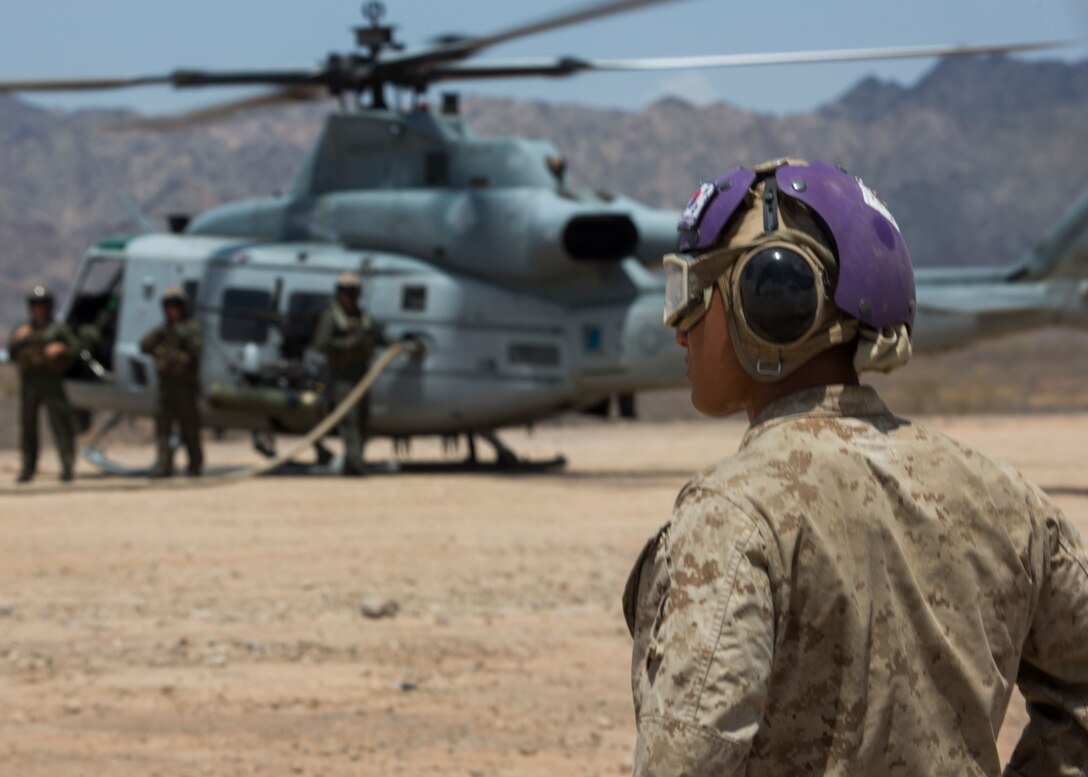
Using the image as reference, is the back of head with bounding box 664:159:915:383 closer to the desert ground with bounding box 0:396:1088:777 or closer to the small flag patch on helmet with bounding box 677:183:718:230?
the small flag patch on helmet with bounding box 677:183:718:230

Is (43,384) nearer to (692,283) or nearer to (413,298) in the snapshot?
(413,298)

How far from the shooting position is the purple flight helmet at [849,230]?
209 centimetres

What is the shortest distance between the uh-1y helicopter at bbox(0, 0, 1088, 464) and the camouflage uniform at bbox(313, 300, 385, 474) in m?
0.26

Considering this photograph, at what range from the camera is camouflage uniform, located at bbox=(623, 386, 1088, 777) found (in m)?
1.88

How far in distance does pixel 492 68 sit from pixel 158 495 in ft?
14.4

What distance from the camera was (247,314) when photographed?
14.5 metres

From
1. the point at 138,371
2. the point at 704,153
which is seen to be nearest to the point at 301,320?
the point at 138,371

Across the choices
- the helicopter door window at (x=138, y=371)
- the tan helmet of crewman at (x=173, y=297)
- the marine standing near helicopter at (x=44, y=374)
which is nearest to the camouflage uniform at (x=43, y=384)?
the marine standing near helicopter at (x=44, y=374)

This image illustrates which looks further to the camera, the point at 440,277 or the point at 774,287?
the point at 440,277

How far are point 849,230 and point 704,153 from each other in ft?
458

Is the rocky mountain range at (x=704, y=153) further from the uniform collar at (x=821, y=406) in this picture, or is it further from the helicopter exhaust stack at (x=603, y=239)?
the uniform collar at (x=821, y=406)

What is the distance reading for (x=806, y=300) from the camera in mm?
2070

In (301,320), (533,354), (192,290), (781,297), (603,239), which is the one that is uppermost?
(781,297)

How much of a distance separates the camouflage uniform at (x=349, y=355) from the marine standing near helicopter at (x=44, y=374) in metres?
2.21
